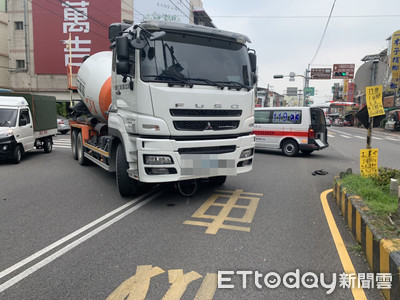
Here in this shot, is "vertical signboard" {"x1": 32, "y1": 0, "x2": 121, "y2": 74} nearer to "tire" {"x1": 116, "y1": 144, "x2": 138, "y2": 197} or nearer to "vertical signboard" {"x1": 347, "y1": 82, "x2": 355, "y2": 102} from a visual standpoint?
"tire" {"x1": 116, "y1": 144, "x2": 138, "y2": 197}

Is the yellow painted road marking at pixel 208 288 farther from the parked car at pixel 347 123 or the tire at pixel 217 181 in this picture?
the parked car at pixel 347 123

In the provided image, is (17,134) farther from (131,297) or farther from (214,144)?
(131,297)

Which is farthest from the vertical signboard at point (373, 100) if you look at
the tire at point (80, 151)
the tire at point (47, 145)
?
the tire at point (47, 145)

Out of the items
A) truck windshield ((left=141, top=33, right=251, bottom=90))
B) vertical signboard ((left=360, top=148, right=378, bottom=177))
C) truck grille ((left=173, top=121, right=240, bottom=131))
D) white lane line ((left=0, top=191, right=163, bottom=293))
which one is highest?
truck windshield ((left=141, top=33, right=251, bottom=90))

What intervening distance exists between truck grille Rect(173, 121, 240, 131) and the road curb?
2192mm

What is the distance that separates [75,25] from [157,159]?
32.5 m

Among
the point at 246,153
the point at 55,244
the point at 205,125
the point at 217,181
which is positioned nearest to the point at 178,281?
the point at 55,244


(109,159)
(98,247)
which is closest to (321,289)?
(98,247)

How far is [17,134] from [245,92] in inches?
310

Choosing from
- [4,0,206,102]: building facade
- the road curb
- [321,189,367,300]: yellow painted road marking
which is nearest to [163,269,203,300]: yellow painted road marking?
[321,189,367,300]: yellow painted road marking

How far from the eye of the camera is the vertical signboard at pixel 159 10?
32.9 m

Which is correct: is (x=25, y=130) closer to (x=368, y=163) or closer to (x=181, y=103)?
(x=181, y=103)

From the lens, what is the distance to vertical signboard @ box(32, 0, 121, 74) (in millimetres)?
31812

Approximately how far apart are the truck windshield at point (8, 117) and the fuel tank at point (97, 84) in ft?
8.57
